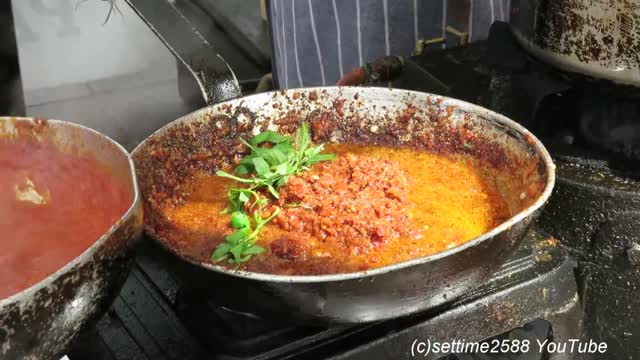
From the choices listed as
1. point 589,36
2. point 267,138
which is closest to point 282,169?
point 267,138

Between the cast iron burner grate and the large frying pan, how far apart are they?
0.38 ft

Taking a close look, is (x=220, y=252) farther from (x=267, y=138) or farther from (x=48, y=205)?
(x=267, y=138)

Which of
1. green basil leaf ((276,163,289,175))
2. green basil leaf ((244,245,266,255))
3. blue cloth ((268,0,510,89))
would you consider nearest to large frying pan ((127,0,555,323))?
green basil leaf ((244,245,266,255))

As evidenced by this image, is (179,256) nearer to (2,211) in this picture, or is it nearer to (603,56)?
(2,211)

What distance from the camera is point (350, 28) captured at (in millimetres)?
3242

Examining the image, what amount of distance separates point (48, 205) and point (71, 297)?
359mm

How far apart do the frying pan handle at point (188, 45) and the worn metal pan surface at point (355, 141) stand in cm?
6

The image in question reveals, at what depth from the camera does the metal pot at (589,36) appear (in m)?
1.67

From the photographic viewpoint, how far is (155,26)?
156 cm

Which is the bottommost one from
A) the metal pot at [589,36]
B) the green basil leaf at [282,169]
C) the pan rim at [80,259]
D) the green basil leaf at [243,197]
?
the green basil leaf at [243,197]

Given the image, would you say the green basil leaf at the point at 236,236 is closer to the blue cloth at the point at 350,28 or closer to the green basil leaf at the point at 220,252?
the green basil leaf at the point at 220,252

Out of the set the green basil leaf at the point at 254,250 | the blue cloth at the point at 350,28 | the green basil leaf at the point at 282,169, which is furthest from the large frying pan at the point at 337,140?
the blue cloth at the point at 350,28

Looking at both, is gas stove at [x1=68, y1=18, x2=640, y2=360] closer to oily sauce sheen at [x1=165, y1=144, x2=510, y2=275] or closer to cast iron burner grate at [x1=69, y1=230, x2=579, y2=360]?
cast iron burner grate at [x1=69, y1=230, x2=579, y2=360]

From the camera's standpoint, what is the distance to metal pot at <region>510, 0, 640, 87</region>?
1.67m
